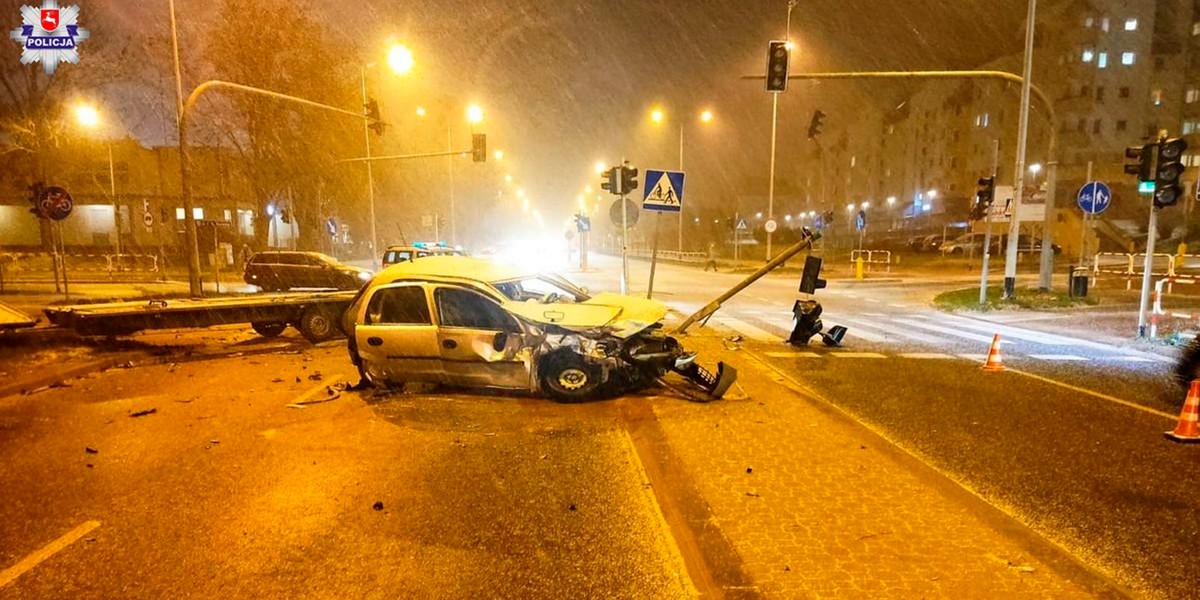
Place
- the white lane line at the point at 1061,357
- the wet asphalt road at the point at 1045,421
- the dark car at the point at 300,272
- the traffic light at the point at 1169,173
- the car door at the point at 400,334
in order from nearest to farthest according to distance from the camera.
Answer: the wet asphalt road at the point at 1045,421 → the car door at the point at 400,334 → the white lane line at the point at 1061,357 → the traffic light at the point at 1169,173 → the dark car at the point at 300,272

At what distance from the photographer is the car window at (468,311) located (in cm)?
748

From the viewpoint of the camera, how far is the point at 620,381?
Result: 785cm

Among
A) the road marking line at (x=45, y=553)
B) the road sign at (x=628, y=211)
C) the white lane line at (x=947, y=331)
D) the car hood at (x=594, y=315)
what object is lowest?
the road marking line at (x=45, y=553)

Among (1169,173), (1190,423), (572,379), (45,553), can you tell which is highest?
(1169,173)

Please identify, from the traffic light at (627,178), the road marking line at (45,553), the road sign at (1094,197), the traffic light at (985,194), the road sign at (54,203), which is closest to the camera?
the road marking line at (45,553)

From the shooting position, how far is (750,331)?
13.6 meters

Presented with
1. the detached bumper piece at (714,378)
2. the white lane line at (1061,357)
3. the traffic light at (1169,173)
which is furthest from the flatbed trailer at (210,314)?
the traffic light at (1169,173)

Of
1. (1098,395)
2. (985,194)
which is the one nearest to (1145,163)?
(985,194)

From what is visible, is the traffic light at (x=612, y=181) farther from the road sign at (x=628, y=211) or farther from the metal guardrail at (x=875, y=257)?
the metal guardrail at (x=875, y=257)

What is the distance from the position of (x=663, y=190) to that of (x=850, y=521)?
965cm

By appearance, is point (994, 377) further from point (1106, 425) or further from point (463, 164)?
point (463, 164)

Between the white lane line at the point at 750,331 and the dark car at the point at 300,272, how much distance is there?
13.4 metres

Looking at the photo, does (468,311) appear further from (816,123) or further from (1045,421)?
(816,123)

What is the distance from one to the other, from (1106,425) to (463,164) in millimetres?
61075
